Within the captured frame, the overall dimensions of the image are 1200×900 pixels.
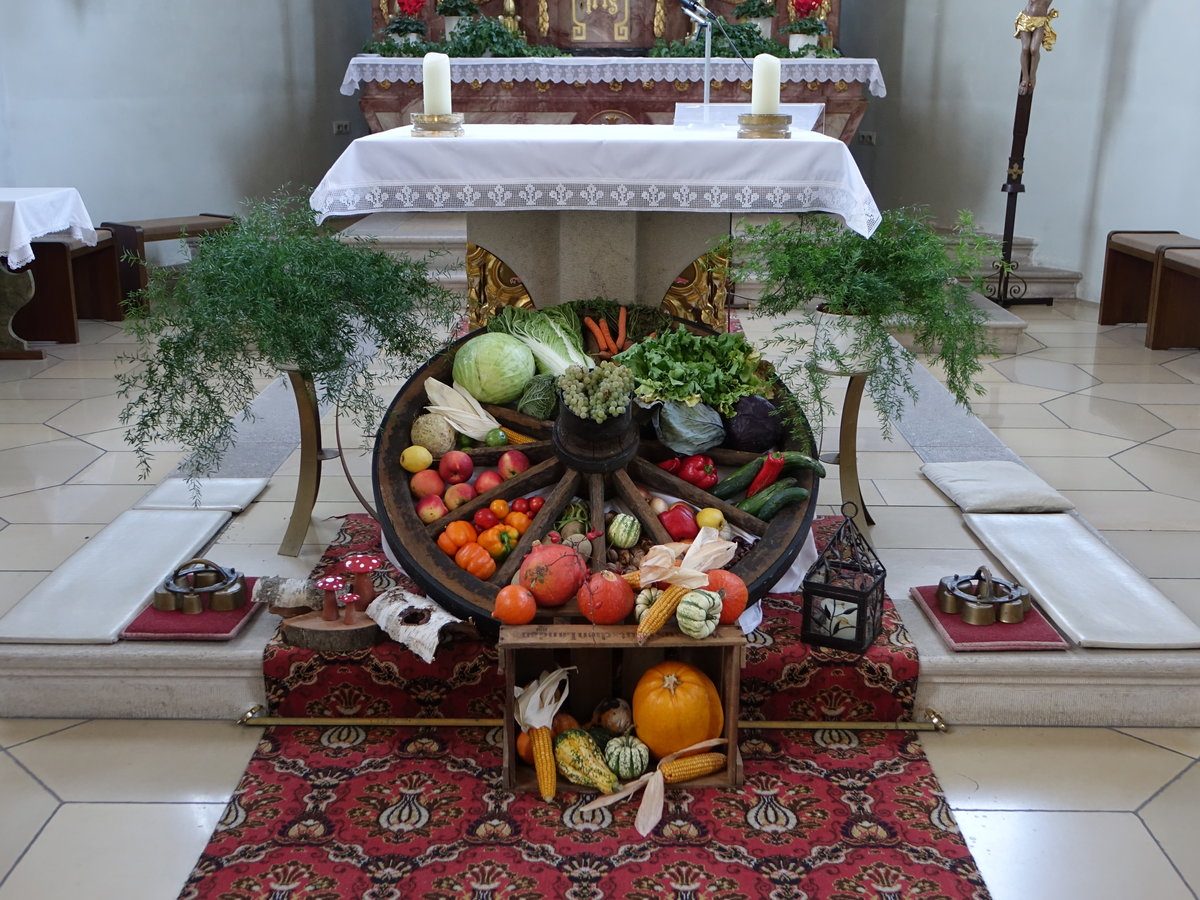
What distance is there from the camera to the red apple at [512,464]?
376cm

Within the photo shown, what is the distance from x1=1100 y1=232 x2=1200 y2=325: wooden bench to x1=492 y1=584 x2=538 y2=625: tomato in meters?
6.30

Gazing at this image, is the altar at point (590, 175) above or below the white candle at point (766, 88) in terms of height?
below

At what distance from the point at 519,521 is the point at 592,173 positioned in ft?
3.95

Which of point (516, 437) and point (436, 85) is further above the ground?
point (436, 85)

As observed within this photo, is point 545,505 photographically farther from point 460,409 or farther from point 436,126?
point 436,126

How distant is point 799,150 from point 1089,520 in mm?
1946

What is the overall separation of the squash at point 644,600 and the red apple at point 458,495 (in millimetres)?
850

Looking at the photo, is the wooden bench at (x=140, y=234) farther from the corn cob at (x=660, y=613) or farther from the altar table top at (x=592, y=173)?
the corn cob at (x=660, y=613)

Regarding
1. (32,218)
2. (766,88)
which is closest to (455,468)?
(766,88)

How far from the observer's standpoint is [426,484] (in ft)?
12.0

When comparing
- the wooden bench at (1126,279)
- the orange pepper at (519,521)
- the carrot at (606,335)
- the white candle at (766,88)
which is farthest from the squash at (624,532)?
the wooden bench at (1126,279)

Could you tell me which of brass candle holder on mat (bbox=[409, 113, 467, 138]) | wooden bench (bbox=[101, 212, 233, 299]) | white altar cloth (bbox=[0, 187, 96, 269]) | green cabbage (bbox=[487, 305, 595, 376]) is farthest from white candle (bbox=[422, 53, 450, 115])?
wooden bench (bbox=[101, 212, 233, 299])

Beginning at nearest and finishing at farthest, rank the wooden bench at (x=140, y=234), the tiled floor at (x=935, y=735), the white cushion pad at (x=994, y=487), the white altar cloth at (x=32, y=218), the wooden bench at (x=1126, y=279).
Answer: the tiled floor at (x=935, y=735) < the white cushion pad at (x=994, y=487) < the white altar cloth at (x=32, y=218) < the wooden bench at (x=1126, y=279) < the wooden bench at (x=140, y=234)

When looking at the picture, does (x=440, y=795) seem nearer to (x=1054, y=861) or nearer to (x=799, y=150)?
(x=1054, y=861)
